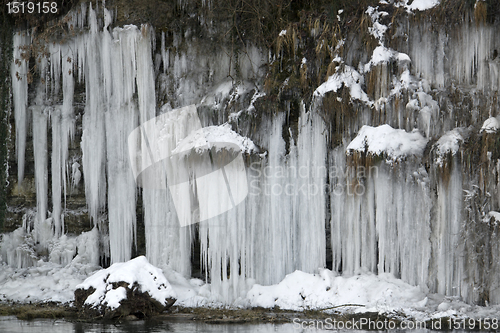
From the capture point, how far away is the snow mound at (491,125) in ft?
27.7

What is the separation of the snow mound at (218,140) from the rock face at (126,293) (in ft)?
7.21

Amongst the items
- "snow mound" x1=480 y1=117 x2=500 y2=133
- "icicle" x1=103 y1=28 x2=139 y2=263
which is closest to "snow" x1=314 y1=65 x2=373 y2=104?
"snow mound" x1=480 y1=117 x2=500 y2=133

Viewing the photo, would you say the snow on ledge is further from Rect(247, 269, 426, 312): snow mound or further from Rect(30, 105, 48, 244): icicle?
Rect(30, 105, 48, 244): icicle

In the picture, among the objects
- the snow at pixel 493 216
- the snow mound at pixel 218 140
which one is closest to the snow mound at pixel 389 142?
the snow at pixel 493 216

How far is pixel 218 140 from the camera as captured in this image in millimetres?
9961

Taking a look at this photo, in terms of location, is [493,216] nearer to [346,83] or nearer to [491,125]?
[491,125]

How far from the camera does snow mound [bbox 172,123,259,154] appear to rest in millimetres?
9922

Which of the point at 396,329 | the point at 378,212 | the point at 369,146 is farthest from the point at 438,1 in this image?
the point at 396,329

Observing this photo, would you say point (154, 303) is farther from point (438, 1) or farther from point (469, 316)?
point (438, 1)

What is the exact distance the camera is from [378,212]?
921 centimetres

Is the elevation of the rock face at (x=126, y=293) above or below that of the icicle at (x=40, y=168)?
below

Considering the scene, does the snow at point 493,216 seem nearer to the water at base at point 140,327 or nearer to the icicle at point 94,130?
the water at base at point 140,327

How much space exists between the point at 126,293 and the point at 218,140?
2932mm

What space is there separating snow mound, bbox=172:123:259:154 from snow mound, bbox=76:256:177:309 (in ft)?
7.16
